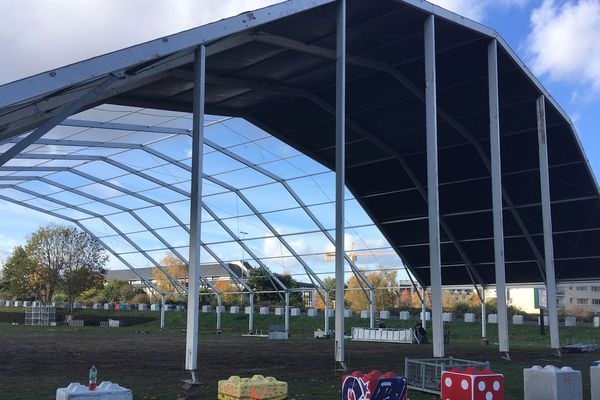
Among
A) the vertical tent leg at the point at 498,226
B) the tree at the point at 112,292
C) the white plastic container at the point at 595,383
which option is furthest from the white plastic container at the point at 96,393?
the tree at the point at 112,292

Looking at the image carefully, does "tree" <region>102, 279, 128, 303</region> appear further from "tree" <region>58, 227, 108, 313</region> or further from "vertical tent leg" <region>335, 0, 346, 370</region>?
"vertical tent leg" <region>335, 0, 346, 370</region>

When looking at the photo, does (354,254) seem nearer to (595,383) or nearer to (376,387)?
(595,383)

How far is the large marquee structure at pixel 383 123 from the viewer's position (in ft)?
53.4

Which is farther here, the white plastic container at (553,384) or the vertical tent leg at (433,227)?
the vertical tent leg at (433,227)

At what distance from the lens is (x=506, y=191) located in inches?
1469

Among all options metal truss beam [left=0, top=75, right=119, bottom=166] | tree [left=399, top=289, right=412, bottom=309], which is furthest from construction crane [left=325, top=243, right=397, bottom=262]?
tree [left=399, top=289, right=412, bottom=309]

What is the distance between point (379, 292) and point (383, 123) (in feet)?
92.4

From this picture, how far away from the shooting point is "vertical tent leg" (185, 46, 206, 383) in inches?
608

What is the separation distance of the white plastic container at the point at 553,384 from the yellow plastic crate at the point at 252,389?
4.56 m

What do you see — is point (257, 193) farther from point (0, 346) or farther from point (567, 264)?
point (567, 264)

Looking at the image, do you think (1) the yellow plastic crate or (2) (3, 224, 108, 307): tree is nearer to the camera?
(1) the yellow plastic crate

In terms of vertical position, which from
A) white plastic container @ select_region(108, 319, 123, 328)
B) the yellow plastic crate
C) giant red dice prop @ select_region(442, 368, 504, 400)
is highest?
giant red dice prop @ select_region(442, 368, 504, 400)

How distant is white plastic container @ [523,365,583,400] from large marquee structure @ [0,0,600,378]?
7391mm

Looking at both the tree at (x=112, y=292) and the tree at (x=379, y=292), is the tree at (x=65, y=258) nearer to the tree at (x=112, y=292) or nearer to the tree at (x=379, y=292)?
the tree at (x=112, y=292)
